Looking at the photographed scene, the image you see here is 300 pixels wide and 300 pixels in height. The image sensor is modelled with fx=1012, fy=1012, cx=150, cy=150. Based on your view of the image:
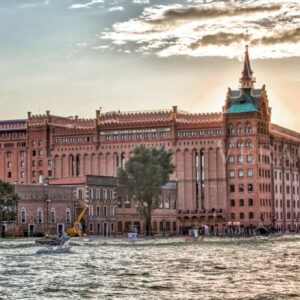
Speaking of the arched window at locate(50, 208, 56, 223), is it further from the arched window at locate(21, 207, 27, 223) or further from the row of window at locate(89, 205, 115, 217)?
the row of window at locate(89, 205, 115, 217)

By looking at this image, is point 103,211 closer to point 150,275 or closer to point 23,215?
point 23,215

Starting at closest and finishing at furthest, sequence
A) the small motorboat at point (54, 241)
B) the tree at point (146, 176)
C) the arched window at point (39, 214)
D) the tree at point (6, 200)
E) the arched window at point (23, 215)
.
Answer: the small motorboat at point (54, 241)
the tree at point (6, 200)
the arched window at point (23, 215)
the arched window at point (39, 214)
the tree at point (146, 176)

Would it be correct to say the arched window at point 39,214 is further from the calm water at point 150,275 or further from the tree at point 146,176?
the calm water at point 150,275

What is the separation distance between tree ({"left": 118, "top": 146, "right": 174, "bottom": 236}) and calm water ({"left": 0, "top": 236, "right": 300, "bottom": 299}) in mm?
54580

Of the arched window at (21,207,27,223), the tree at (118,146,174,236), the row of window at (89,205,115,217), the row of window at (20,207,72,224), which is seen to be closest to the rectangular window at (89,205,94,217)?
the row of window at (89,205,115,217)

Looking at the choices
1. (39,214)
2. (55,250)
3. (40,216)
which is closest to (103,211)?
(40,216)

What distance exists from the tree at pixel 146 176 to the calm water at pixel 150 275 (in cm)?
5458

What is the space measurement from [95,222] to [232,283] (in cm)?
10966

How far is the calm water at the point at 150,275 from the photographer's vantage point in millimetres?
65812

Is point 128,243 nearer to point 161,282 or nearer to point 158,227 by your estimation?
point 158,227

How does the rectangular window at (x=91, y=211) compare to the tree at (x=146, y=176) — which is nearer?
the tree at (x=146, y=176)

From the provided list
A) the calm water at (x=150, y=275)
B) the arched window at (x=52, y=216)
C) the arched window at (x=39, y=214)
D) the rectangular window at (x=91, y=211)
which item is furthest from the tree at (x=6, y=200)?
the calm water at (x=150, y=275)

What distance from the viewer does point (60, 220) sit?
171m

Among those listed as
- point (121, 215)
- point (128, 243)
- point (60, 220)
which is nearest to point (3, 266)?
point (128, 243)
